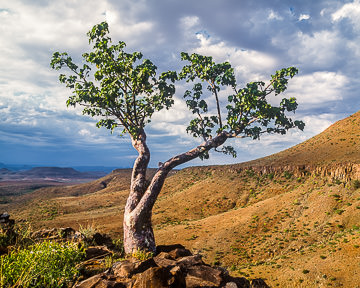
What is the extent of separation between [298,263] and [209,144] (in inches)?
526

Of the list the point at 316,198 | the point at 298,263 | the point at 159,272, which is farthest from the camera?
the point at 316,198

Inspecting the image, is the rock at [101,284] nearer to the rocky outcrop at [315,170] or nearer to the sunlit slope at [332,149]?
the rocky outcrop at [315,170]

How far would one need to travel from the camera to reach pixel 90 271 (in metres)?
8.96

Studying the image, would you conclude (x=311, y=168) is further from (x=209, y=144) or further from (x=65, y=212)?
(x=65, y=212)

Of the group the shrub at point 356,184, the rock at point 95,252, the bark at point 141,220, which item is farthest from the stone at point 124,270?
the shrub at point 356,184

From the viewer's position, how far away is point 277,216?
1378 inches

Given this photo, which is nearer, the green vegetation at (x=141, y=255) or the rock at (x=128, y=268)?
the rock at (x=128, y=268)

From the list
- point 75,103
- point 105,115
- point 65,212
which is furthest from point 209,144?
point 65,212

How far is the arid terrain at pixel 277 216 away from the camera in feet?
66.3

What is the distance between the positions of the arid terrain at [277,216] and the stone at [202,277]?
11.8 meters

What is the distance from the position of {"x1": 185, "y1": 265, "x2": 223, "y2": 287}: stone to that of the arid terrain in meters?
11.8

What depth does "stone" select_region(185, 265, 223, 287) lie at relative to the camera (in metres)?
7.42

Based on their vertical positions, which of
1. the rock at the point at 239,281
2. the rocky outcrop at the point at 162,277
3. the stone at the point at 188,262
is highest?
the rocky outcrop at the point at 162,277

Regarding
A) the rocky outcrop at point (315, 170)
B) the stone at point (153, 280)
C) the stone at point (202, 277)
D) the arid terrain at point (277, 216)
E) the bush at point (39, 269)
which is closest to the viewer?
the bush at point (39, 269)
